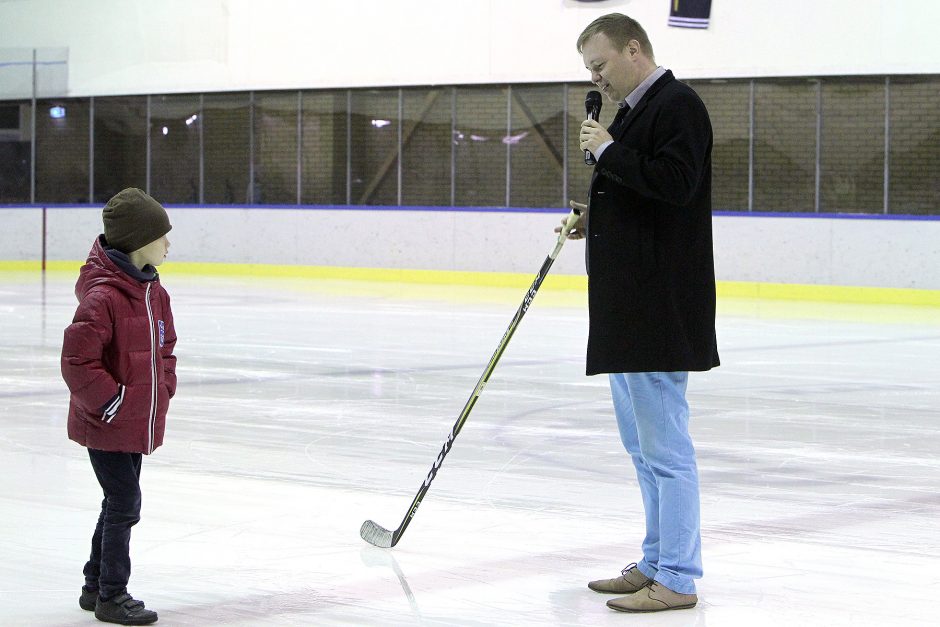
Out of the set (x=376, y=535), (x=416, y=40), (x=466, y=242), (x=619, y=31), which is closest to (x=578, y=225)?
(x=619, y=31)

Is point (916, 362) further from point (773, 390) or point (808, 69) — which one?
point (808, 69)

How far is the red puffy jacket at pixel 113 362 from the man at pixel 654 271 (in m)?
1.13

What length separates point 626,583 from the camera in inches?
150

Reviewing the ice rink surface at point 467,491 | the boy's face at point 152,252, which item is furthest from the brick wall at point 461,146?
the boy's face at point 152,252

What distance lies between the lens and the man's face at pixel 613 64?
3.60 meters

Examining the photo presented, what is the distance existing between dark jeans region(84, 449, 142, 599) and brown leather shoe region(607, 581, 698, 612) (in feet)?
4.15

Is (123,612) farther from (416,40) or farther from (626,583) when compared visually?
(416,40)

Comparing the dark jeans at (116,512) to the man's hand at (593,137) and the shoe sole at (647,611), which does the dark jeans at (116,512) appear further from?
the man's hand at (593,137)

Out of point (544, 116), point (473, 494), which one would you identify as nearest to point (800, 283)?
point (544, 116)

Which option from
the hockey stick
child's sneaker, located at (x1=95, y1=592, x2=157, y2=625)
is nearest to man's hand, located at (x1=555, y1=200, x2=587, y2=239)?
the hockey stick

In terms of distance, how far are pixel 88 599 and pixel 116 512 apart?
11.7 inches

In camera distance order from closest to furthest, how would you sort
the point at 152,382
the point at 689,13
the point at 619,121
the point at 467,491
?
the point at 152,382 → the point at 619,121 → the point at 467,491 → the point at 689,13

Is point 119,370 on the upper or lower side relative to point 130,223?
lower

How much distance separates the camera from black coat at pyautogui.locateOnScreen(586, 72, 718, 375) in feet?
11.6
